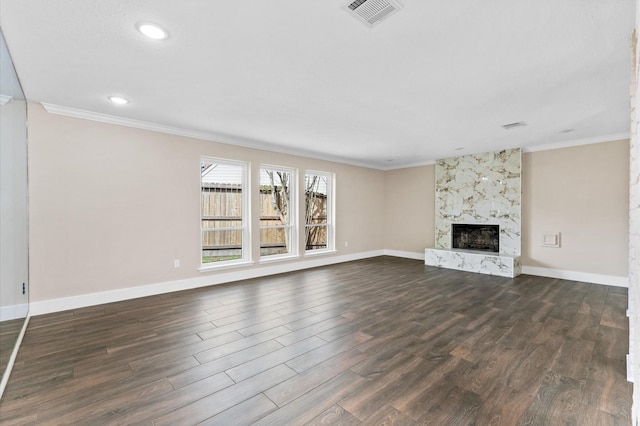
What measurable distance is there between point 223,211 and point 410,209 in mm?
4833

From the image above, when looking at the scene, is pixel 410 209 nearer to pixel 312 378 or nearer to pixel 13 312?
Result: pixel 312 378

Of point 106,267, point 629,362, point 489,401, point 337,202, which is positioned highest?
point 337,202

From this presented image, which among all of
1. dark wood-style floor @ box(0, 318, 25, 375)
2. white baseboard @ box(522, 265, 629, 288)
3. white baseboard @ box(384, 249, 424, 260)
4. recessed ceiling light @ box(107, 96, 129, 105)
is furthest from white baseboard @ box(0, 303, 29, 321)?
white baseboard @ box(522, 265, 629, 288)

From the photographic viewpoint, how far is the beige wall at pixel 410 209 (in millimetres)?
7117

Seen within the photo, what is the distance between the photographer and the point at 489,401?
1.84m

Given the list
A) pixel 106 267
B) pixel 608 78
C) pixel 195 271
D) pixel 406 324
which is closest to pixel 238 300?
pixel 195 271

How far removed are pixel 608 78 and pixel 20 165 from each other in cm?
583

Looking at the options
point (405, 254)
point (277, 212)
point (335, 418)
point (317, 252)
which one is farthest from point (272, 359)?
point (405, 254)

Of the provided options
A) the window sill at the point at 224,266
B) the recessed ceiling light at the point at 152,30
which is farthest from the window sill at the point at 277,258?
the recessed ceiling light at the point at 152,30

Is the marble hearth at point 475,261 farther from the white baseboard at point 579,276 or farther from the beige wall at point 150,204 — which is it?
the beige wall at point 150,204

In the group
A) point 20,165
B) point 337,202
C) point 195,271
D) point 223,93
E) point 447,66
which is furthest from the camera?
point 337,202

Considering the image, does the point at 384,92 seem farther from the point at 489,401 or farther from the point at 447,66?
the point at 489,401

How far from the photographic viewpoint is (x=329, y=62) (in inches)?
94.5

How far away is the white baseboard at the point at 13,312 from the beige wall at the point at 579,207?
739cm
